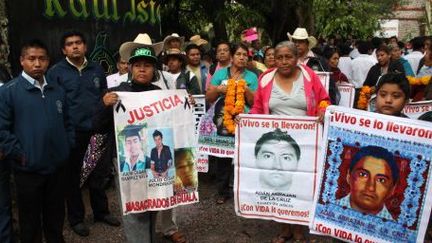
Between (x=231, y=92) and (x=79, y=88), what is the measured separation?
162cm

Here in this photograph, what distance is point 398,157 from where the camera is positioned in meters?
3.16

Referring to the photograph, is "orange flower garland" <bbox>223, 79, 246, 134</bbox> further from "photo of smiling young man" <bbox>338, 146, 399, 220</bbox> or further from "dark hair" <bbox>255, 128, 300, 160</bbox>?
"photo of smiling young man" <bbox>338, 146, 399, 220</bbox>

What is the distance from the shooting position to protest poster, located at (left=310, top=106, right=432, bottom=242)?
3104 millimetres

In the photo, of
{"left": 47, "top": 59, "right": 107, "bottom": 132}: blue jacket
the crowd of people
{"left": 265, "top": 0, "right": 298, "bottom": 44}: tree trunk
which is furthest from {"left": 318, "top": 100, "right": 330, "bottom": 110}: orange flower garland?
{"left": 265, "top": 0, "right": 298, "bottom": 44}: tree trunk

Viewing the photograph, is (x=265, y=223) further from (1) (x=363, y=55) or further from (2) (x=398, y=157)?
(1) (x=363, y=55)

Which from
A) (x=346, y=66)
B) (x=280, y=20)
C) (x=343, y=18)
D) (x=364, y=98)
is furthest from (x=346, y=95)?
(x=343, y=18)

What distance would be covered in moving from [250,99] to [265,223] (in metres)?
1.39

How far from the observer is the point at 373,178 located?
3260 mm

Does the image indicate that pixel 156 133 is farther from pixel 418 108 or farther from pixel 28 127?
pixel 418 108

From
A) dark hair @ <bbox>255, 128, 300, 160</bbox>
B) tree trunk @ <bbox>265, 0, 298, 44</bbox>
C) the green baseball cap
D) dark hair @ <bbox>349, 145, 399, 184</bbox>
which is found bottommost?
dark hair @ <bbox>255, 128, 300, 160</bbox>

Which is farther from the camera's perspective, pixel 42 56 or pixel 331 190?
pixel 42 56

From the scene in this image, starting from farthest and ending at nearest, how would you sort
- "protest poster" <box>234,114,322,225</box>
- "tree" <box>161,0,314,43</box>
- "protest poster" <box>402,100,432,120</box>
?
"tree" <box>161,0,314,43</box>
"protest poster" <box>402,100,432,120</box>
"protest poster" <box>234,114,322,225</box>

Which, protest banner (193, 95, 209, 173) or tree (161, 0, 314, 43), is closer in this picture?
protest banner (193, 95, 209, 173)

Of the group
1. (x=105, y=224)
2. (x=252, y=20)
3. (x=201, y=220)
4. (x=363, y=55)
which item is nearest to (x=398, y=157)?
(x=201, y=220)
